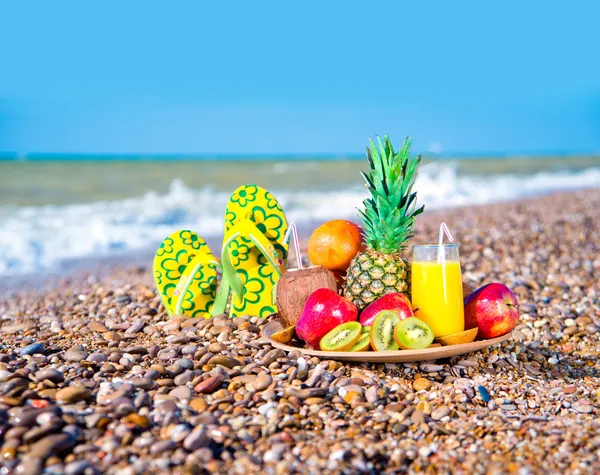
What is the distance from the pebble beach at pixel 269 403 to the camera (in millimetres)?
2328

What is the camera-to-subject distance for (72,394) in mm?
2672

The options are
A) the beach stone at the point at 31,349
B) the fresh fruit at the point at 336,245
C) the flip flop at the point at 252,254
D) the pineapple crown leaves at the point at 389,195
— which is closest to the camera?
the beach stone at the point at 31,349

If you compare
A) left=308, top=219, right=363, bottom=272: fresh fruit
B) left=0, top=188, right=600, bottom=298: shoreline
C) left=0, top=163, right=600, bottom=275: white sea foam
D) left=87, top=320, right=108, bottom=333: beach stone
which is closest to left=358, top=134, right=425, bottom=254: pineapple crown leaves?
left=308, top=219, right=363, bottom=272: fresh fruit

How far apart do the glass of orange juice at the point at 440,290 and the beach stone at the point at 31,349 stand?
222 centimetres

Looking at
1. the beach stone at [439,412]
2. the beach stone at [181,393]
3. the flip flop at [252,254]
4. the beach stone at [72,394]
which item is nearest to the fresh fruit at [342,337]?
the beach stone at [439,412]

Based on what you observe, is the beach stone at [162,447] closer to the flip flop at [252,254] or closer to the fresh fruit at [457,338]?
the fresh fruit at [457,338]

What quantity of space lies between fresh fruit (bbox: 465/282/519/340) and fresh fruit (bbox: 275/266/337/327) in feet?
2.80

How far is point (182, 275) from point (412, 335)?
5.88ft

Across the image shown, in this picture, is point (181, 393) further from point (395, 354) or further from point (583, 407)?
point (583, 407)

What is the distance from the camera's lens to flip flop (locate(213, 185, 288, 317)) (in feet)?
13.5

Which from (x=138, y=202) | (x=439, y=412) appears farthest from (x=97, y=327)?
(x=138, y=202)

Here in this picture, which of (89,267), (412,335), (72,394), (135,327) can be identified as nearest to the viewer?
(72,394)

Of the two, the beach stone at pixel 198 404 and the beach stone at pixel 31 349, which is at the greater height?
the beach stone at pixel 31 349

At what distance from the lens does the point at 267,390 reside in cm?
289
